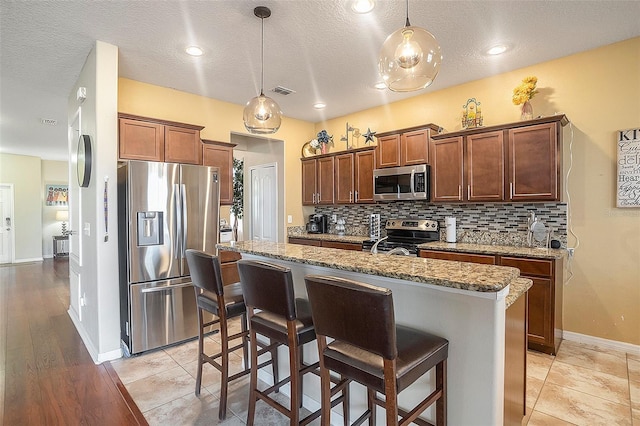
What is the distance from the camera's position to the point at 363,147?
15.8ft

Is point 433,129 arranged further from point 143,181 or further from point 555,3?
point 143,181

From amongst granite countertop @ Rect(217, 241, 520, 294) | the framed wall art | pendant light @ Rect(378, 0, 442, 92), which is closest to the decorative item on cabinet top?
pendant light @ Rect(378, 0, 442, 92)

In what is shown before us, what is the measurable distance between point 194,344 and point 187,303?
1.34 ft

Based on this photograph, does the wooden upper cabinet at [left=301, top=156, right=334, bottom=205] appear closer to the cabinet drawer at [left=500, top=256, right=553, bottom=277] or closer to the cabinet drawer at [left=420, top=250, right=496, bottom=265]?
the cabinet drawer at [left=420, top=250, right=496, bottom=265]

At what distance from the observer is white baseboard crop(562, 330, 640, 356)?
3.00 m

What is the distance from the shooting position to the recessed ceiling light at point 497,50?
3.09 m

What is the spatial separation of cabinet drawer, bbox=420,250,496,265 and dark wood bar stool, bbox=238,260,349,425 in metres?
2.10

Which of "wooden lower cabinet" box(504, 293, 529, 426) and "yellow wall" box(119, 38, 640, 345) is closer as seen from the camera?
"wooden lower cabinet" box(504, 293, 529, 426)

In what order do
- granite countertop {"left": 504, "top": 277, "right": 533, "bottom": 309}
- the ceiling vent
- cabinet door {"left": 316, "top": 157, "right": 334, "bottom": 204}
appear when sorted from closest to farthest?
granite countertop {"left": 504, "top": 277, "right": 533, "bottom": 309} → the ceiling vent → cabinet door {"left": 316, "top": 157, "right": 334, "bottom": 204}

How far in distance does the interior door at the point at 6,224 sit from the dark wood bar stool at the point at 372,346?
9.90m

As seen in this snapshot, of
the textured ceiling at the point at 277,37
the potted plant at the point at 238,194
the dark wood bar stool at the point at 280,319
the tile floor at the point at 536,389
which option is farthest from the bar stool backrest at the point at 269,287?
the potted plant at the point at 238,194

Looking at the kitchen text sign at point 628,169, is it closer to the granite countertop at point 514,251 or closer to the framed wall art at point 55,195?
the granite countertop at point 514,251

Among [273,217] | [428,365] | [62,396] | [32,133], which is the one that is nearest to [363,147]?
[273,217]

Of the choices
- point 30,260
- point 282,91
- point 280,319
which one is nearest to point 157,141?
point 282,91
